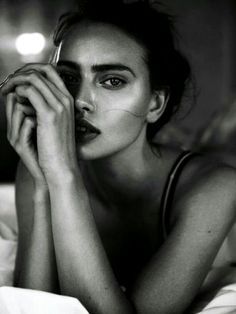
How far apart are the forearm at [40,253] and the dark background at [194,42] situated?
0.12m

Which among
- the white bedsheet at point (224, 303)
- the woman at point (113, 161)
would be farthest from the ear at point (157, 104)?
the white bedsheet at point (224, 303)

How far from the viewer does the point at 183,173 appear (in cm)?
68

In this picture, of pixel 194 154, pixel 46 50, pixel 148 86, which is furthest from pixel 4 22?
pixel 194 154

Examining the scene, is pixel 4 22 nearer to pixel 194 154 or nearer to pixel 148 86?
pixel 148 86

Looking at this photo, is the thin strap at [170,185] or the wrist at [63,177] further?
the thin strap at [170,185]

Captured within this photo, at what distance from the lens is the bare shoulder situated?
0.59 metres

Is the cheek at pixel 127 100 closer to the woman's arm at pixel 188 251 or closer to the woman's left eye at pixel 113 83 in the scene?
the woman's left eye at pixel 113 83

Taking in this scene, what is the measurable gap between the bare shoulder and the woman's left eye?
0.59 feet

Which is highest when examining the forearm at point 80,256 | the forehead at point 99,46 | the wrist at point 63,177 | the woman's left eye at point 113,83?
the forehead at point 99,46

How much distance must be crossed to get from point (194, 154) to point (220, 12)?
0.23 metres

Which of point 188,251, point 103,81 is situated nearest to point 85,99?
point 103,81

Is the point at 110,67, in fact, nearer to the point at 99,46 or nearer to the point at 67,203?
the point at 99,46

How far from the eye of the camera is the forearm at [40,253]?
1.95ft

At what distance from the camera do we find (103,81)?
0.56 metres
